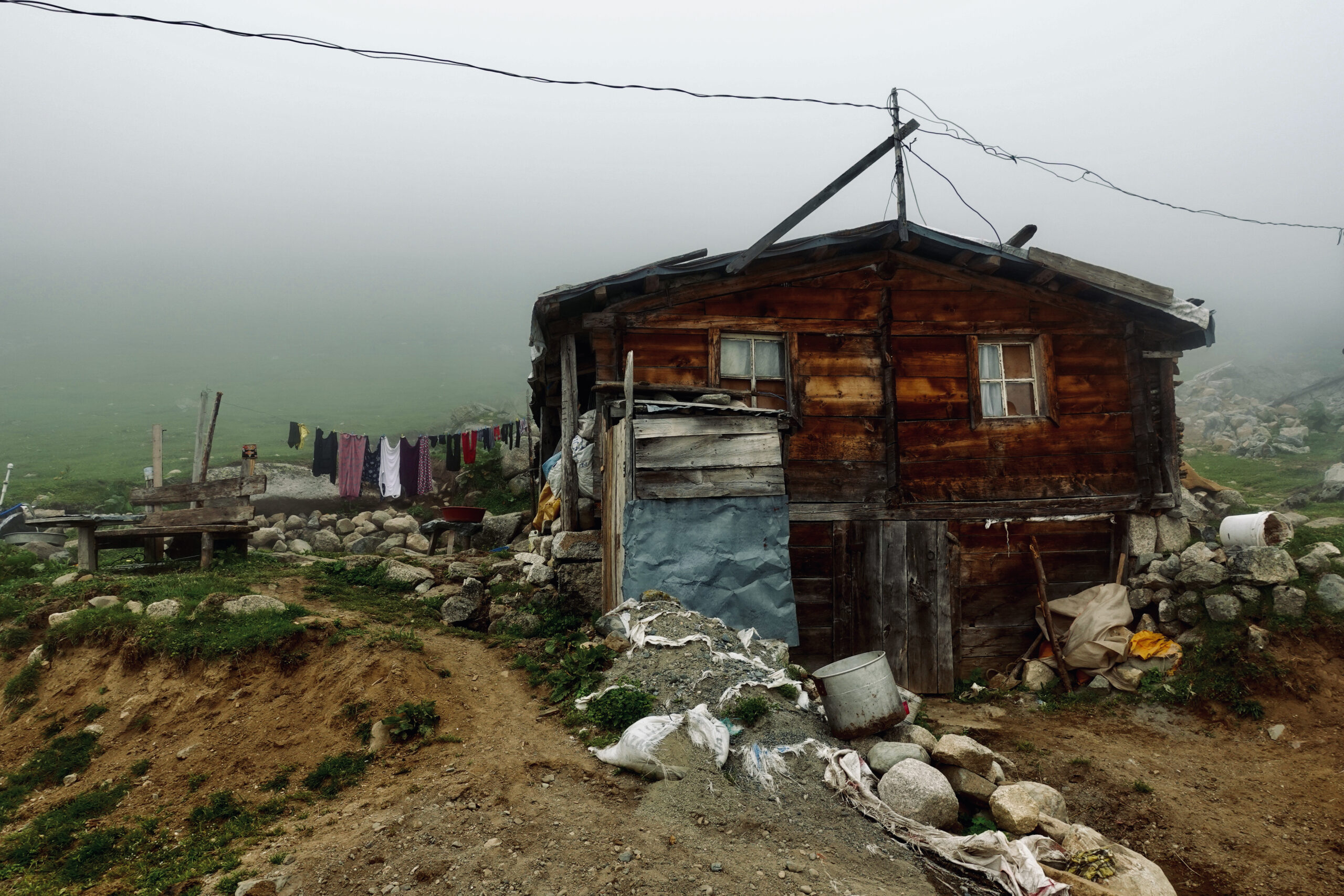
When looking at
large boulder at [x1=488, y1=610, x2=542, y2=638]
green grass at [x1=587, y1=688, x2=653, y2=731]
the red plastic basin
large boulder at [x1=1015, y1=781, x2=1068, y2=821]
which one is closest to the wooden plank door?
large boulder at [x1=488, y1=610, x2=542, y2=638]

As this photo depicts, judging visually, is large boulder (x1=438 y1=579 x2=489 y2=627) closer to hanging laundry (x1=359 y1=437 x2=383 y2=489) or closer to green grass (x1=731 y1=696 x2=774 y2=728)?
green grass (x1=731 y1=696 x2=774 y2=728)

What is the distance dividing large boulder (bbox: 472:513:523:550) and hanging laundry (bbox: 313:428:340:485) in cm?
541

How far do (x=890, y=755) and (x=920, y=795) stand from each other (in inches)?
22.4

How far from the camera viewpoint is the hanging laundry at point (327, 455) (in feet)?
62.8

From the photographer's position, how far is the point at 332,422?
38.5 meters

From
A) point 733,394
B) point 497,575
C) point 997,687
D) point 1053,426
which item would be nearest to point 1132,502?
point 1053,426

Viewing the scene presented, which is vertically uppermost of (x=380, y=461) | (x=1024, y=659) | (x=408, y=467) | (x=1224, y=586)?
(x=380, y=461)

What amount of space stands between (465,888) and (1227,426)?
4012 cm

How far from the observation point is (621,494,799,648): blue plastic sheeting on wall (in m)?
7.83

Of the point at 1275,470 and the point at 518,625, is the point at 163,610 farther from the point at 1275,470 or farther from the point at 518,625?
the point at 1275,470

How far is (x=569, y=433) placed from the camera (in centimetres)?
999

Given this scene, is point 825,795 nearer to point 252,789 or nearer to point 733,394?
point 252,789

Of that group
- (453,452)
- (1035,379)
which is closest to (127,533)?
(453,452)

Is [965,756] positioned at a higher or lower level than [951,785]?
higher
